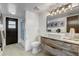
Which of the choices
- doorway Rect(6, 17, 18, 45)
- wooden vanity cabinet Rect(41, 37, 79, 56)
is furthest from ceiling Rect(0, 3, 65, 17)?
wooden vanity cabinet Rect(41, 37, 79, 56)

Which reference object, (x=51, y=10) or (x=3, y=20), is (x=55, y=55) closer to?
(x=51, y=10)

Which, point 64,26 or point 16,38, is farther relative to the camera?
point 16,38

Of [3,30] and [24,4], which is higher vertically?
[24,4]

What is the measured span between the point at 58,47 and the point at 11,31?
0.91 meters

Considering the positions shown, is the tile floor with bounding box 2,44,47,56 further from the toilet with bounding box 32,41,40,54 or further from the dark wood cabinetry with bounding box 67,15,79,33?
the dark wood cabinetry with bounding box 67,15,79,33

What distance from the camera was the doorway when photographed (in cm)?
147

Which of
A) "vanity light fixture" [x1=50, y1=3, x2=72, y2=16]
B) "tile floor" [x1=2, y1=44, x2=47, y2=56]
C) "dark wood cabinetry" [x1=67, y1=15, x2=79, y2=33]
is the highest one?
"vanity light fixture" [x1=50, y1=3, x2=72, y2=16]

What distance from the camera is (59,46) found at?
1369 millimetres

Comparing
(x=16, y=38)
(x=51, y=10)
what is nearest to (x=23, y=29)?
(x=16, y=38)

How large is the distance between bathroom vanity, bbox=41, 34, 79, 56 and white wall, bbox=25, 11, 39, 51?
17 cm

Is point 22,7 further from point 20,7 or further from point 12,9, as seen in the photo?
point 12,9

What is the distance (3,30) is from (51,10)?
950 millimetres

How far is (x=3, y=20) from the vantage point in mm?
1442

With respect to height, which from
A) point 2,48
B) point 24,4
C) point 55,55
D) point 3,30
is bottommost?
point 55,55
